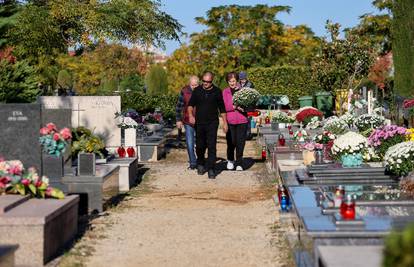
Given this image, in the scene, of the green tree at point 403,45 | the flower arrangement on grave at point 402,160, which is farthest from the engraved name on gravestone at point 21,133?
the green tree at point 403,45

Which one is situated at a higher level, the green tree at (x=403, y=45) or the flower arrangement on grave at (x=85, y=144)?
the green tree at (x=403, y=45)

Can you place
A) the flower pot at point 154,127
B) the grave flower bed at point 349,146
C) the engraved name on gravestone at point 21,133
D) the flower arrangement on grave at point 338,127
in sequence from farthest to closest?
the flower pot at point 154,127
the flower arrangement on grave at point 338,127
the grave flower bed at point 349,146
the engraved name on gravestone at point 21,133

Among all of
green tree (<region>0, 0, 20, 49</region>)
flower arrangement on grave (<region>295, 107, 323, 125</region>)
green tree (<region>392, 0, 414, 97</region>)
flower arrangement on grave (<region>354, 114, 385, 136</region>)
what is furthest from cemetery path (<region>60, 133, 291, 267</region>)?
green tree (<region>0, 0, 20, 49</region>)

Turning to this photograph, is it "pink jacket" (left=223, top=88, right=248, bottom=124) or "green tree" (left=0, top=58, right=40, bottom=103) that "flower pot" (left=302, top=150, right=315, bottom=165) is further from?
"green tree" (left=0, top=58, right=40, bottom=103)

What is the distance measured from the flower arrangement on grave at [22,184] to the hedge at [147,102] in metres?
21.2

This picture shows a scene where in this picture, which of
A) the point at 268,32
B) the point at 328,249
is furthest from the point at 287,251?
the point at 268,32

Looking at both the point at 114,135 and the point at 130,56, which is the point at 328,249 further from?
the point at 130,56

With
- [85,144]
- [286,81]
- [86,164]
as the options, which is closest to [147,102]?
[286,81]

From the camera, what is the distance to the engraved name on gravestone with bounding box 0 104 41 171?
9586 millimetres

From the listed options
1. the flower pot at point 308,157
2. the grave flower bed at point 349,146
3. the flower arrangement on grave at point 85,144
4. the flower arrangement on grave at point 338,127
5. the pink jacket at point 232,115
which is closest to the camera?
the grave flower bed at point 349,146

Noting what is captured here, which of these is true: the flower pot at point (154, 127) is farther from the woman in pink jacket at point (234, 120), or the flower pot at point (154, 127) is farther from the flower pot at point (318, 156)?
the flower pot at point (318, 156)

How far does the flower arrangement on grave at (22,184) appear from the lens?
341 inches

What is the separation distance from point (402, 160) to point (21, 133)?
4.50 meters

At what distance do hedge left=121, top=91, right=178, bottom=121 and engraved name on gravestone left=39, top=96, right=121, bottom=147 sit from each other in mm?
13496
